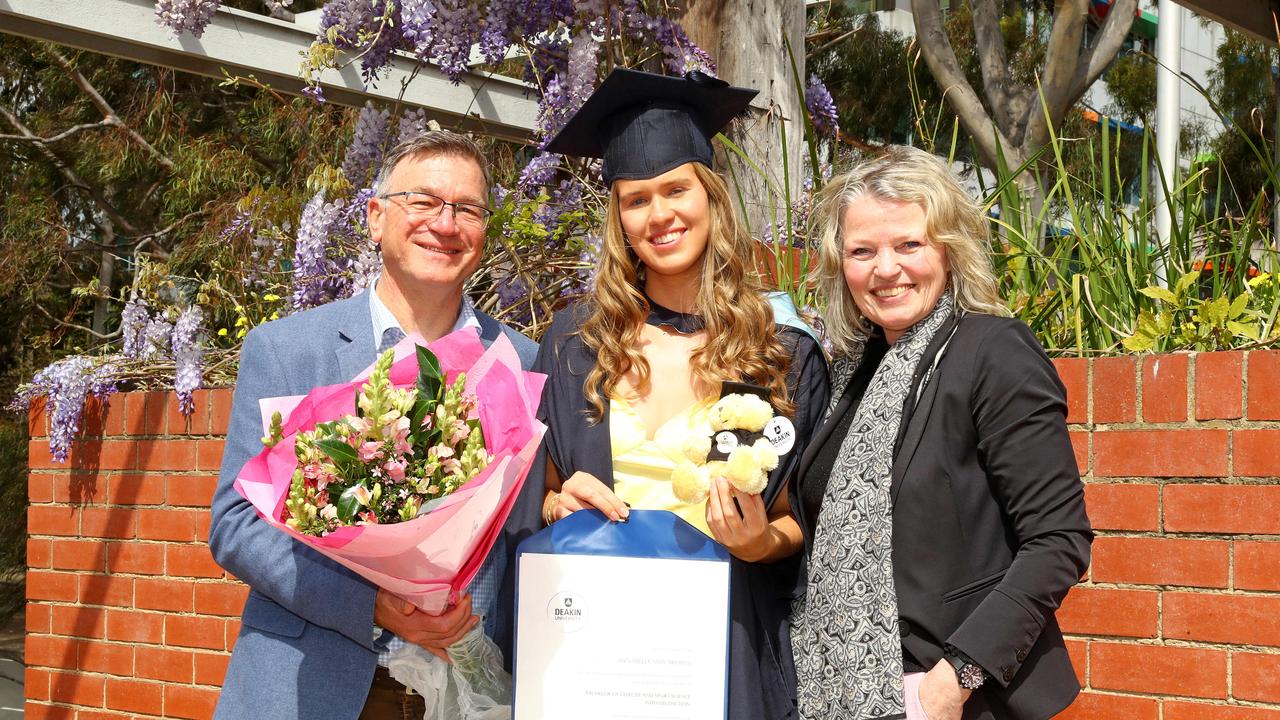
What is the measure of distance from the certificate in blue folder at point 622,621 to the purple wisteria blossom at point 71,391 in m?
3.53

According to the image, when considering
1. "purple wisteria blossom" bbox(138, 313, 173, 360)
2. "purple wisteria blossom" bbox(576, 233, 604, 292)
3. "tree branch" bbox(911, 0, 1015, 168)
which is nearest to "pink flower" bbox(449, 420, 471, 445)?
"purple wisteria blossom" bbox(576, 233, 604, 292)

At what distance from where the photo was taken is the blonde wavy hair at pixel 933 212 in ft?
8.08

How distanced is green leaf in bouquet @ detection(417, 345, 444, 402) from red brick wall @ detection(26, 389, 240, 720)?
2.61 metres

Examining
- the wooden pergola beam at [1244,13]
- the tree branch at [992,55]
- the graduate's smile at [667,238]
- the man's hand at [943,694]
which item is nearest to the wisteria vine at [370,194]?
the graduate's smile at [667,238]

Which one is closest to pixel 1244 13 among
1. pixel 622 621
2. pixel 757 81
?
pixel 757 81

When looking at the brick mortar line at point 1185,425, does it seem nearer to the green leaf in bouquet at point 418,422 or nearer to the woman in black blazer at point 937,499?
the woman in black blazer at point 937,499

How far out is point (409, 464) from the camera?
2229mm

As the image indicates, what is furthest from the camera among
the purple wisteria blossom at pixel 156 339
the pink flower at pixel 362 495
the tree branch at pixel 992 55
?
the tree branch at pixel 992 55

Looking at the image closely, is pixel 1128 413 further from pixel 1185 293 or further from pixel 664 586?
pixel 664 586

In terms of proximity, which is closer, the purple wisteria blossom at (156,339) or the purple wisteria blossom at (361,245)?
the purple wisteria blossom at (361,245)

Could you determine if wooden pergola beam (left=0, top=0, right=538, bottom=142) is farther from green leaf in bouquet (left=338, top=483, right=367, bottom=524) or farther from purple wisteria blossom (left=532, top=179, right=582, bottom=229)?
green leaf in bouquet (left=338, top=483, right=367, bottom=524)

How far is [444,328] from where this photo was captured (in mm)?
2939

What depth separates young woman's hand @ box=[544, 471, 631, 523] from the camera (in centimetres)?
244

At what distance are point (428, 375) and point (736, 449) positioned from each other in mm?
612
